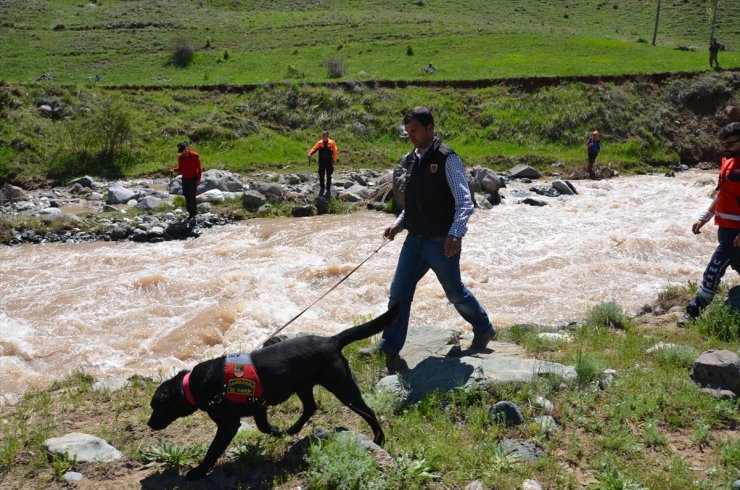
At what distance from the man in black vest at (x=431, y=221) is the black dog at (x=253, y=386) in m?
1.31

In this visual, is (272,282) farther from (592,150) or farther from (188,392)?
(592,150)

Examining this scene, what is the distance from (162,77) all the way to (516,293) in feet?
105

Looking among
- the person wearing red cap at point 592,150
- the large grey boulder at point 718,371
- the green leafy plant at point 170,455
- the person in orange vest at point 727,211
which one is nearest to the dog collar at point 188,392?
the green leafy plant at point 170,455

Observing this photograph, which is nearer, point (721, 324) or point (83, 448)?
point (83, 448)

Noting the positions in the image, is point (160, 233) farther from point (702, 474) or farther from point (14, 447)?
point (702, 474)

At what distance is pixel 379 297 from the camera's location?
1154 centimetres

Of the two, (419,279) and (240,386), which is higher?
(419,279)

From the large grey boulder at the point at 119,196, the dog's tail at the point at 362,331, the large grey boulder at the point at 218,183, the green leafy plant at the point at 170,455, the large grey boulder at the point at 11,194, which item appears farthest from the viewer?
the large grey boulder at the point at 218,183

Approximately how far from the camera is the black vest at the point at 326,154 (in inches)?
763

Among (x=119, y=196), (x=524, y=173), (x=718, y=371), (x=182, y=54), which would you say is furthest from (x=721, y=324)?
(x=182, y=54)

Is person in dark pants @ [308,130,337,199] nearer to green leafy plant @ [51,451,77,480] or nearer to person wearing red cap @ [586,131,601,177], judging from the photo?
person wearing red cap @ [586,131,601,177]

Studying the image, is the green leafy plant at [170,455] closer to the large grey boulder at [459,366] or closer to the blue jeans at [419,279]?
the large grey boulder at [459,366]

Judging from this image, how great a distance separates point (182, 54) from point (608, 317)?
39483 mm

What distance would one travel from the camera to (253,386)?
15.1 feet
